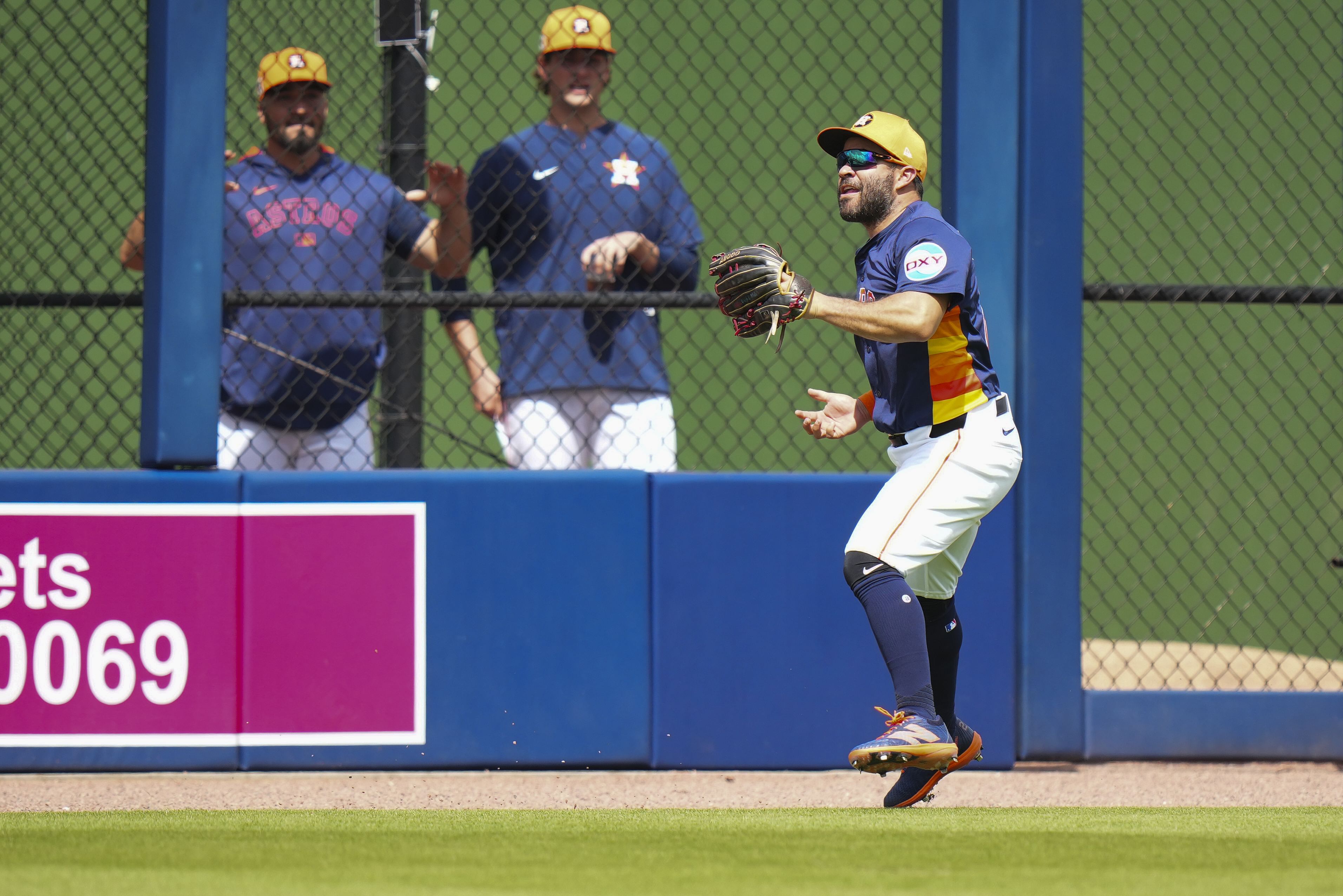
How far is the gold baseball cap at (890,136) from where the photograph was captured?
13.2 feet

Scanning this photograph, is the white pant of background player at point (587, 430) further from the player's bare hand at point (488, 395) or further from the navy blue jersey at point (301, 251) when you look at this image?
the navy blue jersey at point (301, 251)

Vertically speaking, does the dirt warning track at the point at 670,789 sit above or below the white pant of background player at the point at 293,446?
below

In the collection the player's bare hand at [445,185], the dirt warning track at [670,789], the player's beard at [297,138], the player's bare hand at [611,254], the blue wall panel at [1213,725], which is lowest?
the dirt warning track at [670,789]

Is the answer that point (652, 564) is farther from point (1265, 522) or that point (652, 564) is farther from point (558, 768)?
point (1265, 522)

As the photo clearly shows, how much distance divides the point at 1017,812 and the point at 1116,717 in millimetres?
1425

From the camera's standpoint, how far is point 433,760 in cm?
476

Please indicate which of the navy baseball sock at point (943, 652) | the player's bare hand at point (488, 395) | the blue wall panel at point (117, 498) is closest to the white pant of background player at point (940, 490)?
the navy baseball sock at point (943, 652)

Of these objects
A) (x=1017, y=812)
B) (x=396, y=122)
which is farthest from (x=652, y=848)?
(x=396, y=122)

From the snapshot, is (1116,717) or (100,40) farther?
(100,40)

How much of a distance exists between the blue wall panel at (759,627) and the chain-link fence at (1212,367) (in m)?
2.65

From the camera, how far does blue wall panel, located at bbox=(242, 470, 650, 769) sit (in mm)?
4758

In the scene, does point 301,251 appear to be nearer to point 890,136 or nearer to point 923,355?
point 890,136

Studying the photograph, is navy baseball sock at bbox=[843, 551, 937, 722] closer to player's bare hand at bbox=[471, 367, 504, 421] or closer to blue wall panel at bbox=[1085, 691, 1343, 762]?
blue wall panel at bbox=[1085, 691, 1343, 762]

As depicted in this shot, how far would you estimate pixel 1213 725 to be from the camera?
16.6 ft
